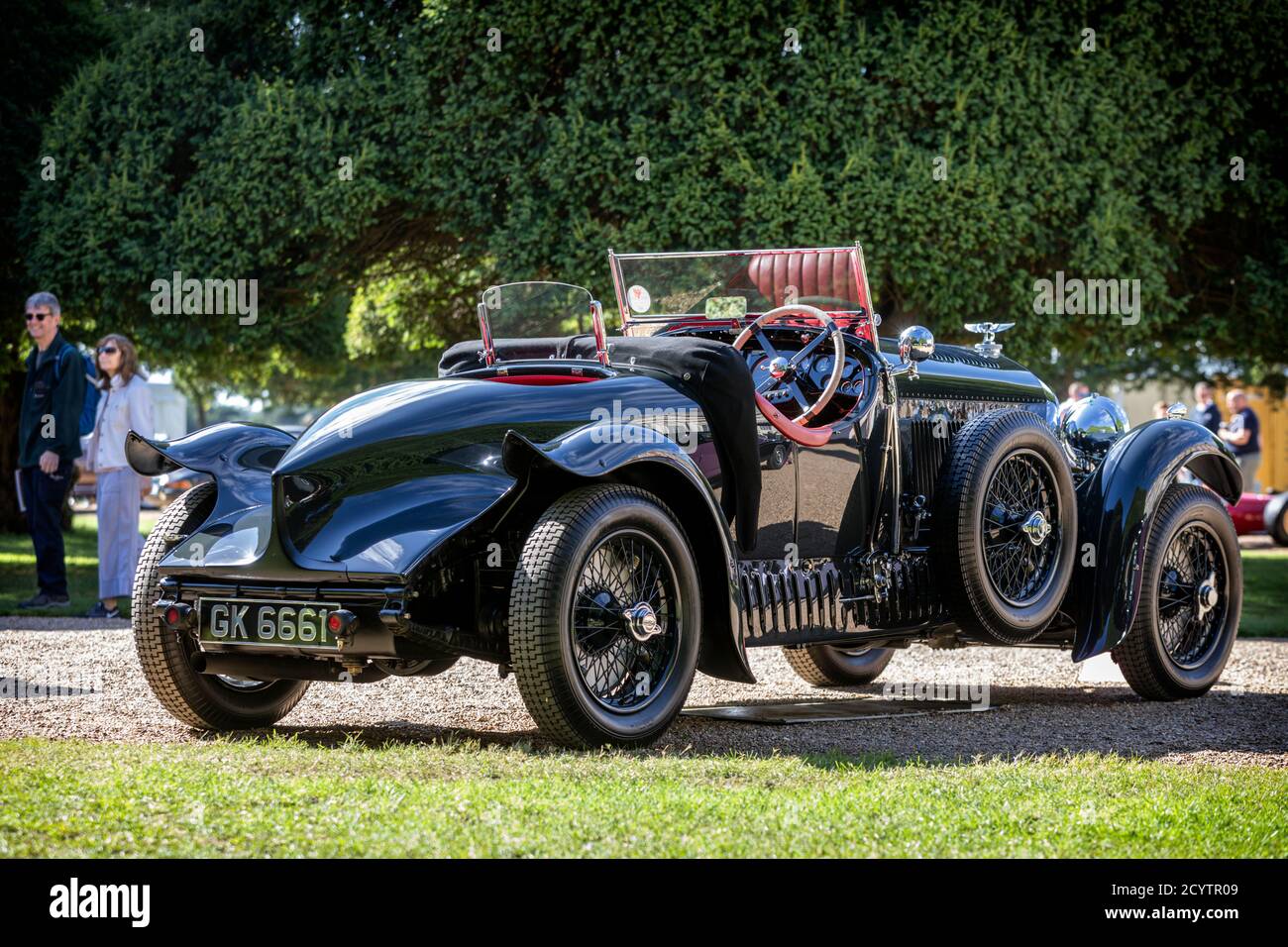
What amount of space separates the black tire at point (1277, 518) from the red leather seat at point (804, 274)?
15516mm

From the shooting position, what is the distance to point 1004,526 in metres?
6.78

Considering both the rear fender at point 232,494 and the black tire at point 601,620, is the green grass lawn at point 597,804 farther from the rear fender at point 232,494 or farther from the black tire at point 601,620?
the rear fender at point 232,494

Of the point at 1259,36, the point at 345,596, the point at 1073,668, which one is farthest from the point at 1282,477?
the point at 345,596

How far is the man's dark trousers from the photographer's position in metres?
10.9

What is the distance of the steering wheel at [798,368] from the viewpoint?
6395 mm

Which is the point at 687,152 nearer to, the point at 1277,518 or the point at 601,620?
the point at 601,620

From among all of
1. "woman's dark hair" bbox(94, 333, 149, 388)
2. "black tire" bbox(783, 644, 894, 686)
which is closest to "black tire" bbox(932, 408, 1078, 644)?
"black tire" bbox(783, 644, 894, 686)

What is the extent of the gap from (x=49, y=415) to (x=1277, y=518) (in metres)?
16.3

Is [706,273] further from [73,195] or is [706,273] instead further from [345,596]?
[73,195]

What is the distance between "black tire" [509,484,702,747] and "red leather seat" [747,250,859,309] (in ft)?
6.87

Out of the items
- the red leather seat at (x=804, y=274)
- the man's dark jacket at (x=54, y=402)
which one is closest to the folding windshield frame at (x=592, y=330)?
the red leather seat at (x=804, y=274)

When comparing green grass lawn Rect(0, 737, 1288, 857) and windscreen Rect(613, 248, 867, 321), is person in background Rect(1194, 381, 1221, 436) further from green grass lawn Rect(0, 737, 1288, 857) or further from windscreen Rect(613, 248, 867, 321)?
green grass lawn Rect(0, 737, 1288, 857)
